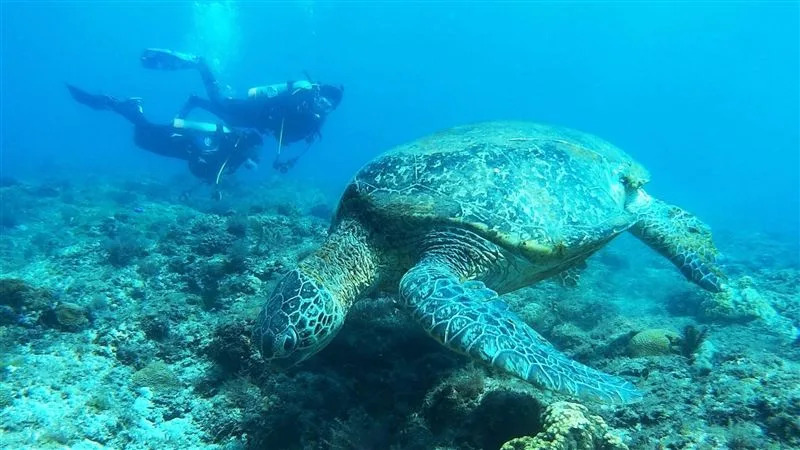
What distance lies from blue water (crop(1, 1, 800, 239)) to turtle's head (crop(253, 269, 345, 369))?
89.0 m

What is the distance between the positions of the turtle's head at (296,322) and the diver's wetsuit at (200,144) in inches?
481

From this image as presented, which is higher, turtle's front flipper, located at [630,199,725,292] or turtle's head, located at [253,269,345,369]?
turtle's front flipper, located at [630,199,725,292]

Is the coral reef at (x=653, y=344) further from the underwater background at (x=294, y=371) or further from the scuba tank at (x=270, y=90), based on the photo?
the scuba tank at (x=270, y=90)

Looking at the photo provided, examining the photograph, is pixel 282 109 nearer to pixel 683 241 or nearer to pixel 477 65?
pixel 683 241

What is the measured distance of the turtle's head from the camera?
358 centimetres

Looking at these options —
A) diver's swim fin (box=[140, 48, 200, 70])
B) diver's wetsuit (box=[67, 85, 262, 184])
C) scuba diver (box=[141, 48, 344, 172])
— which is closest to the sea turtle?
scuba diver (box=[141, 48, 344, 172])

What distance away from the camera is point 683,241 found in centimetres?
568

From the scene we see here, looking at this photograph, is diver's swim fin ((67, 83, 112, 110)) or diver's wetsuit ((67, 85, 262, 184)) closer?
diver's wetsuit ((67, 85, 262, 184))

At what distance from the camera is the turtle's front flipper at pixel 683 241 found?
5.45m

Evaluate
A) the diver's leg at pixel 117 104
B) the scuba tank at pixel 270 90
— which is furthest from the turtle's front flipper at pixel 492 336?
the diver's leg at pixel 117 104

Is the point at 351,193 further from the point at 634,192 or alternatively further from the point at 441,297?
the point at 634,192

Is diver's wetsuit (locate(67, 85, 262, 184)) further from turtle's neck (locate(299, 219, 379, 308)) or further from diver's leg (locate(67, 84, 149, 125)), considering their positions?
turtle's neck (locate(299, 219, 379, 308))

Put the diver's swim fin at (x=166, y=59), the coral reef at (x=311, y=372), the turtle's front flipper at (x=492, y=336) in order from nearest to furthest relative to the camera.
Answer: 1. the turtle's front flipper at (x=492, y=336)
2. the coral reef at (x=311, y=372)
3. the diver's swim fin at (x=166, y=59)

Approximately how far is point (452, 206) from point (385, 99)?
177 metres
